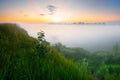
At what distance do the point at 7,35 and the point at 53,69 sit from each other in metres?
1.18

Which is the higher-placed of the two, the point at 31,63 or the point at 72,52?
the point at 31,63

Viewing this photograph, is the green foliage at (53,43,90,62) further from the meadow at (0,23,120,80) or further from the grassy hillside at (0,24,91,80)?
the grassy hillside at (0,24,91,80)

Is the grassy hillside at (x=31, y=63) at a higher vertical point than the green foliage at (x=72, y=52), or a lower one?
higher

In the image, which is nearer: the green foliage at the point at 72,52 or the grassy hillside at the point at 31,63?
the grassy hillside at the point at 31,63

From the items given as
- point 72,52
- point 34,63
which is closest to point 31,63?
point 34,63

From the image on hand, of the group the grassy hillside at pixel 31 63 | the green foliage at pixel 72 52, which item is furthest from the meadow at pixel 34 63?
the green foliage at pixel 72 52

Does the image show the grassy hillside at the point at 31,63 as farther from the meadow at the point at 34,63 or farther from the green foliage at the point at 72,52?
the green foliage at the point at 72,52

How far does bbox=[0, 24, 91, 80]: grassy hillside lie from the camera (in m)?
3.20

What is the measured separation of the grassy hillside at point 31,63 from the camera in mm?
3195

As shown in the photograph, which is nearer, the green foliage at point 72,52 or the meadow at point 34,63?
the meadow at point 34,63

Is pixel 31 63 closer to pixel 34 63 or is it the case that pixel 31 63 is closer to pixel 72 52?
pixel 34 63

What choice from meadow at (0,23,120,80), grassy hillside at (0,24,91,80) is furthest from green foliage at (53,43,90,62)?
grassy hillside at (0,24,91,80)

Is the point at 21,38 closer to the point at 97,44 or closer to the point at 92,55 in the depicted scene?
the point at 92,55

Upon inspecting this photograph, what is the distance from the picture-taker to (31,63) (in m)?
3.46
